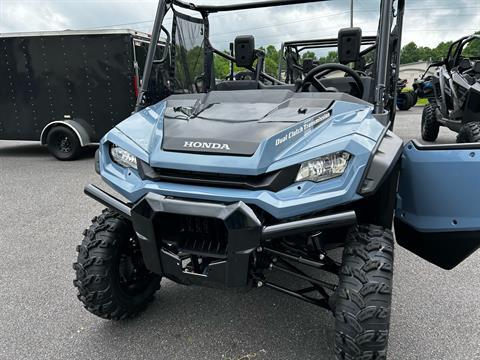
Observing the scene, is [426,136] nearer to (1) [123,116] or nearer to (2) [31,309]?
(1) [123,116]

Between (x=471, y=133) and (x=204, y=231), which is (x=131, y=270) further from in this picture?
(x=471, y=133)

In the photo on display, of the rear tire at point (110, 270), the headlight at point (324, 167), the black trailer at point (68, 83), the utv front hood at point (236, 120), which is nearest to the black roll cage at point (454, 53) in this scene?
the black trailer at point (68, 83)

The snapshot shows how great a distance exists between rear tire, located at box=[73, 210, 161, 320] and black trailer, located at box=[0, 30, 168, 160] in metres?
5.32

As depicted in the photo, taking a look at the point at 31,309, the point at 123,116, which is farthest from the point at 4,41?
the point at 31,309

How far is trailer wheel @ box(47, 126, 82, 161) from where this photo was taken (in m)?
7.73

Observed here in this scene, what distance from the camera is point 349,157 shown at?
73.8 inches

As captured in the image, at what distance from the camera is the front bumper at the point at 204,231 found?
5.79 feet

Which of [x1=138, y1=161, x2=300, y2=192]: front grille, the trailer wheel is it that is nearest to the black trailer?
the trailer wheel

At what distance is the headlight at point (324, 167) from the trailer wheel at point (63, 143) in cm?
676

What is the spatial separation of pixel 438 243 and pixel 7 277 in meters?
3.13

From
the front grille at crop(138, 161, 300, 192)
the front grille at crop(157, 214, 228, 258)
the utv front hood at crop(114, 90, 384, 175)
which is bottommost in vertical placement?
the front grille at crop(157, 214, 228, 258)

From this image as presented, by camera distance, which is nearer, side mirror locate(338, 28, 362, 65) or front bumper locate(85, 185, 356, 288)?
front bumper locate(85, 185, 356, 288)

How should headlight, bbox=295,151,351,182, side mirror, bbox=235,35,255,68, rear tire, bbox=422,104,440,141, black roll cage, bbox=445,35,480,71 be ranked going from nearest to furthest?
headlight, bbox=295,151,351,182 → side mirror, bbox=235,35,255,68 → black roll cage, bbox=445,35,480,71 → rear tire, bbox=422,104,440,141

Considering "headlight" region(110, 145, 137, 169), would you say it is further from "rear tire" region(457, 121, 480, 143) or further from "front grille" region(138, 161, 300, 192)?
"rear tire" region(457, 121, 480, 143)
